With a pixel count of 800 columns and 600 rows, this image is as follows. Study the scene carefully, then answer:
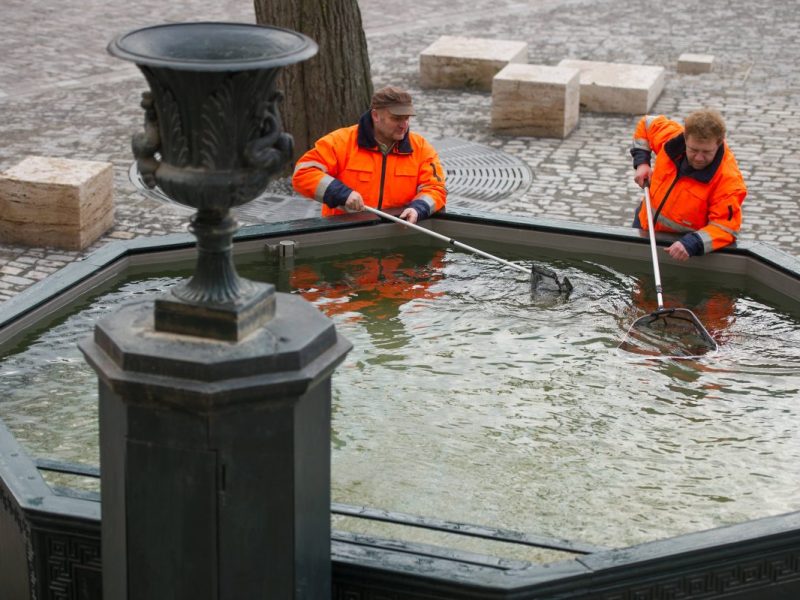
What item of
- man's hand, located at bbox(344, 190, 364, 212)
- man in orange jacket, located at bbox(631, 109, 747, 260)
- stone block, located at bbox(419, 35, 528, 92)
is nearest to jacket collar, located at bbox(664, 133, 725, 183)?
man in orange jacket, located at bbox(631, 109, 747, 260)

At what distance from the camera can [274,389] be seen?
13.2 ft

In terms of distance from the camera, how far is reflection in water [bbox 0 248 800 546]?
5539mm

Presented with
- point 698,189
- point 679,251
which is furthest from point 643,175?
point 679,251

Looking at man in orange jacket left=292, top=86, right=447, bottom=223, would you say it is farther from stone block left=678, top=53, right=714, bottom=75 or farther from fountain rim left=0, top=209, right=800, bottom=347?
stone block left=678, top=53, right=714, bottom=75

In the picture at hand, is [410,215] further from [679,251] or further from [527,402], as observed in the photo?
[527,402]

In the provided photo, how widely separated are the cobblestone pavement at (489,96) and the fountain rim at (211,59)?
5602 mm

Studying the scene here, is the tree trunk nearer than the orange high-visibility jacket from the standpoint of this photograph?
No

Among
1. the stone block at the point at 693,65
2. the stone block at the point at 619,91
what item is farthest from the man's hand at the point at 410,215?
the stone block at the point at 693,65

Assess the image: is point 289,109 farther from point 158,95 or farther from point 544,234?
point 158,95

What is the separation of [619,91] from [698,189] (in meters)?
6.73

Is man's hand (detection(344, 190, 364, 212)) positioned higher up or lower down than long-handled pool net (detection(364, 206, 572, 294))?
higher up

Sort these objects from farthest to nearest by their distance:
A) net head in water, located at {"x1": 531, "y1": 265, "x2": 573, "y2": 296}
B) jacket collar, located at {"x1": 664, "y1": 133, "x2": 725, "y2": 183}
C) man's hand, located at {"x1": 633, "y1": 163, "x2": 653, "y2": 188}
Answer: man's hand, located at {"x1": 633, "y1": 163, "x2": 653, "y2": 188} < jacket collar, located at {"x1": 664, "y1": 133, "x2": 725, "y2": 183} < net head in water, located at {"x1": 531, "y1": 265, "x2": 573, "y2": 296}

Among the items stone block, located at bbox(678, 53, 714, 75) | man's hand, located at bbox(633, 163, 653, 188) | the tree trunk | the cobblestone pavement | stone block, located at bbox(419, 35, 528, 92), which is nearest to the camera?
man's hand, located at bbox(633, 163, 653, 188)

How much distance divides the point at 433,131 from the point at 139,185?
328 cm
